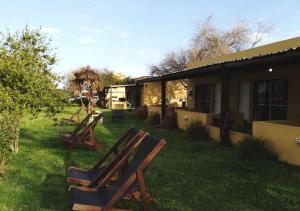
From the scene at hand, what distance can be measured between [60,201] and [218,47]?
39682 mm

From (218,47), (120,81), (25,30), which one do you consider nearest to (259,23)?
(218,47)

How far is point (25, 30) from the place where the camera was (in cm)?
793

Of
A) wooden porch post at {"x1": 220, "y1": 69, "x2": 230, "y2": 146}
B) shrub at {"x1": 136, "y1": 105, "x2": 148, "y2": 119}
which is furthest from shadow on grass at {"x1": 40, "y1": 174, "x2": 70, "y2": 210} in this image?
shrub at {"x1": 136, "y1": 105, "x2": 148, "y2": 119}

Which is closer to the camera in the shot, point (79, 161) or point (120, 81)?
point (79, 161)

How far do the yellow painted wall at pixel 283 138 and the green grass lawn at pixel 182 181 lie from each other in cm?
37

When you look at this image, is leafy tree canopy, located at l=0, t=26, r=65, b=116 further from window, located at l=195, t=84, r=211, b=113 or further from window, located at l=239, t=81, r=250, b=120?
window, located at l=195, t=84, r=211, b=113

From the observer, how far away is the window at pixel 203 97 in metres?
17.2

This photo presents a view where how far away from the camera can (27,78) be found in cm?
732

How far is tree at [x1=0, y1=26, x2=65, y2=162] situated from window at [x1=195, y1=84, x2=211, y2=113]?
408 inches

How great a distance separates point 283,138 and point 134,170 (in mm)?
4750

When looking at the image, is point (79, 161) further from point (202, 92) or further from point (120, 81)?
point (120, 81)

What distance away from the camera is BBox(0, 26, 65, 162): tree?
7.26 m

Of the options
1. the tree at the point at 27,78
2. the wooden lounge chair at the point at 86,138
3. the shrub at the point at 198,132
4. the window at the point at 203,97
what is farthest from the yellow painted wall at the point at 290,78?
the tree at the point at 27,78

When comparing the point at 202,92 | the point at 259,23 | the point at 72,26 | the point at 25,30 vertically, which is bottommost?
the point at 202,92
